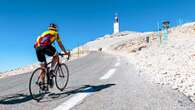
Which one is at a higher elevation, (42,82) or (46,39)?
(46,39)

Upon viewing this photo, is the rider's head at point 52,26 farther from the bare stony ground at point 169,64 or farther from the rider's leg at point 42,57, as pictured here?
the bare stony ground at point 169,64

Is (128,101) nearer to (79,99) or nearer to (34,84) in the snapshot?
(79,99)

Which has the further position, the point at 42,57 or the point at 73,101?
the point at 42,57

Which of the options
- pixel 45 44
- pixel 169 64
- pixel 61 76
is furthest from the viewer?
pixel 169 64

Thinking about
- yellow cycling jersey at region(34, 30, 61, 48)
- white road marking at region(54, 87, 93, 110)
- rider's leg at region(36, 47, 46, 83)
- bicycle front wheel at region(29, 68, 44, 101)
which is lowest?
white road marking at region(54, 87, 93, 110)

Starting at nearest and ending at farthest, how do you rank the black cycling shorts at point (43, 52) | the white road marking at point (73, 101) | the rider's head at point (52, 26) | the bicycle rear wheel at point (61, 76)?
the white road marking at point (73, 101) < the black cycling shorts at point (43, 52) < the rider's head at point (52, 26) < the bicycle rear wheel at point (61, 76)

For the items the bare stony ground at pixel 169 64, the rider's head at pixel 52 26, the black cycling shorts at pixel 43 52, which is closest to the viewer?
the black cycling shorts at pixel 43 52

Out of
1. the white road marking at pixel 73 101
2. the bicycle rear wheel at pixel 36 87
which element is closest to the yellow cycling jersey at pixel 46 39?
the bicycle rear wheel at pixel 36 87

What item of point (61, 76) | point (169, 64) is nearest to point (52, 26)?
point (61, 76)

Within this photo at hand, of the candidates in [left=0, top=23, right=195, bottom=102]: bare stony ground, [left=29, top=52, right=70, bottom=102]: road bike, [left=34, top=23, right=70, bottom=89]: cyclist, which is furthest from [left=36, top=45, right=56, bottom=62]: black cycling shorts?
[left=0, top=23, right=195, bottom=102]: bare stony ground

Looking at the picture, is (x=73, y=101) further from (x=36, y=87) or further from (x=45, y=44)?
(x=45, y=44)

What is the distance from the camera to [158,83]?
33.7 ft

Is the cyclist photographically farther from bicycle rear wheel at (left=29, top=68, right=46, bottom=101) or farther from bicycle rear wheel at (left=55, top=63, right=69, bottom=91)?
bicycle rear wheel at (left=55, top=63, right=69, bottom=91)

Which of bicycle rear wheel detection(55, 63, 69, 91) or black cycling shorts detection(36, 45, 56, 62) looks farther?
bicycle rear wheel detection(55, 63, 69, 91)
